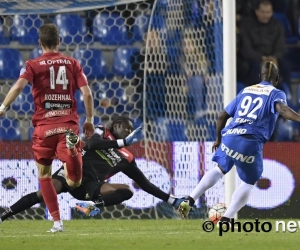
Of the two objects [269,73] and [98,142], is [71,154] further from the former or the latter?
[269,73]

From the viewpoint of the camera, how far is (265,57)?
12.8 metres

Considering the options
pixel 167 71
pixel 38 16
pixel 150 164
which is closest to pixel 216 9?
pixel 167 71

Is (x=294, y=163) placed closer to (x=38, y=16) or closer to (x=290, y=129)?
(x=290, y=129)

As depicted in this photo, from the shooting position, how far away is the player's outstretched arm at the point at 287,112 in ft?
25.2

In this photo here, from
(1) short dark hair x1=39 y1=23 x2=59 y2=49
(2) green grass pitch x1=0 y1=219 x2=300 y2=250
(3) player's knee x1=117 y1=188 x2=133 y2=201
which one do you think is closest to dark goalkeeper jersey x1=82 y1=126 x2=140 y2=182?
(3) player's knee x1=117 y1=188 x2=133 y2=201

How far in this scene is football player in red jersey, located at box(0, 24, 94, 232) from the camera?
308 inches

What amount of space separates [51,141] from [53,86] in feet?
1.49

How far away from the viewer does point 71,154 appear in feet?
25.5

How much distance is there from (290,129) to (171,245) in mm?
5862

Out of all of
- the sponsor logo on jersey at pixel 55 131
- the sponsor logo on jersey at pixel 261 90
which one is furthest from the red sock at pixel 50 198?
the sponsor logo on jersey at pixel 261 90

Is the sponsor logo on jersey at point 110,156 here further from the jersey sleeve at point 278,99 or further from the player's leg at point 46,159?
the jersey sleeve at point 278,99

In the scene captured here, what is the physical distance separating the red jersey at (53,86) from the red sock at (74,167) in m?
0.32

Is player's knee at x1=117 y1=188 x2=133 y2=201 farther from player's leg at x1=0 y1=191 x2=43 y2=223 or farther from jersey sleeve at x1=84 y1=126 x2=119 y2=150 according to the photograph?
player's leg at x1=0 y1=191 x2=43 y2=223

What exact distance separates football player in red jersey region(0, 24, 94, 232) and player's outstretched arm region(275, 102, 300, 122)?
1.55m
